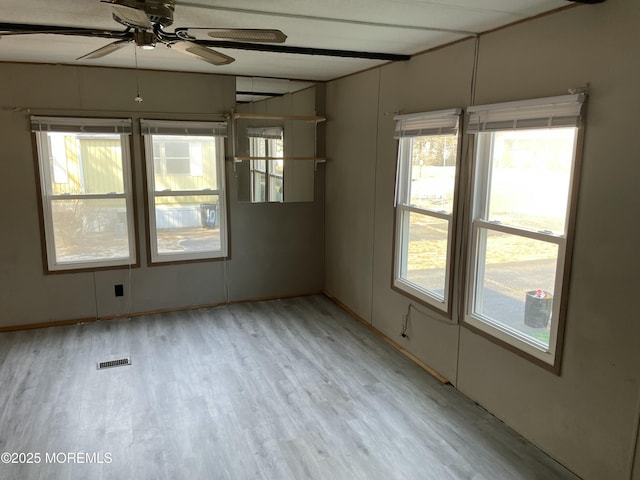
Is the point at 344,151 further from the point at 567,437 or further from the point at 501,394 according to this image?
the point at 567,437

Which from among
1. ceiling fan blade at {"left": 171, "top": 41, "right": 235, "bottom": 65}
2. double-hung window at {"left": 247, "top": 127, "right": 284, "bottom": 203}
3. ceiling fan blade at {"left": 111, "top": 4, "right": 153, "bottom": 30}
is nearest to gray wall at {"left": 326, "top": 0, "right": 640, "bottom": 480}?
ceiling fan blade at {"left": 171, "top": 41, "right": 235, "bottom": 65}

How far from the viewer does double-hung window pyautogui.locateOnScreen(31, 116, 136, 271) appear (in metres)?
4.40

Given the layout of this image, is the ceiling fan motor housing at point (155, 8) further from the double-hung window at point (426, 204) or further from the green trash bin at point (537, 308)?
the green trash bin at point (537, 308)

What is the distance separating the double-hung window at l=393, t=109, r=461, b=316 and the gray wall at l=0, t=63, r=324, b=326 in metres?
1.70

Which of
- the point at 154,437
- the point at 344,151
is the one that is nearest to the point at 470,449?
the point at 154,437

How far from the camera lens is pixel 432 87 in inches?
136

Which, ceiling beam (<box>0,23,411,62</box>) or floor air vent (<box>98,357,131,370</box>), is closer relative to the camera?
ceiling beam (<box>0,23,411,62</box>)

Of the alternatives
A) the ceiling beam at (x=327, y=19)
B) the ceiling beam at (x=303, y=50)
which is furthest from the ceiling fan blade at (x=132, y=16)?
the ceiling beam at (x=303, y=50)

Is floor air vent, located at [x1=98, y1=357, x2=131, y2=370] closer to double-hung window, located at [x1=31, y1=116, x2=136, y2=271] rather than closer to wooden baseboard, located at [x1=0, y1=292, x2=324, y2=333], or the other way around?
wooden baseboard, located at [x1=0, y1=292, x2=324, y2=333]

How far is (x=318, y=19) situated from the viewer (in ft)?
8.66

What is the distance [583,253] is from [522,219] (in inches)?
18.9

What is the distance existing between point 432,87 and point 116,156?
3.11 meters

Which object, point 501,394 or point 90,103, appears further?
point 90,103

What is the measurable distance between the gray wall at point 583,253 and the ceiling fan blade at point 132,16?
2052 millimetres
